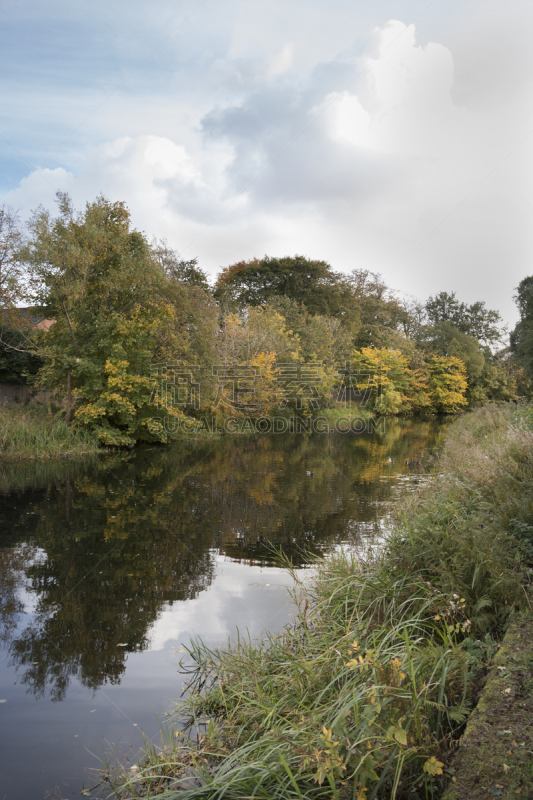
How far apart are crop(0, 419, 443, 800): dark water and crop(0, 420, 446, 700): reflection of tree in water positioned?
21 millimetres

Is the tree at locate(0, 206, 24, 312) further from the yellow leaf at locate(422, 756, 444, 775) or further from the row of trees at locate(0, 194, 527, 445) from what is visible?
the yellow leaf at locate(422, 756, 444, 775)

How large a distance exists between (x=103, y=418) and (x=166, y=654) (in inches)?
511

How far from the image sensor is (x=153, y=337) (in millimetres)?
18188

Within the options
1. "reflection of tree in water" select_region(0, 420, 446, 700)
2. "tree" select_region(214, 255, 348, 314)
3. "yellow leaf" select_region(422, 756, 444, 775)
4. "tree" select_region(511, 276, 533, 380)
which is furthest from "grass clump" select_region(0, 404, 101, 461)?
"tree" select_region(214, 255, 348, 314)

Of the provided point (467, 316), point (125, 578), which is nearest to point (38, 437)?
point (125, 578)

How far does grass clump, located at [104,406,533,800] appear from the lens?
→ 7.23 ft

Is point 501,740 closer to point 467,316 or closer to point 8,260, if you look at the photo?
point 8,260

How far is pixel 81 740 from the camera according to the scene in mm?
3221

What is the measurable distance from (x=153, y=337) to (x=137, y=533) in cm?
1156

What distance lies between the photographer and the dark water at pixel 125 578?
11.1ft

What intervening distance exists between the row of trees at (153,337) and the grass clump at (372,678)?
40.7ft

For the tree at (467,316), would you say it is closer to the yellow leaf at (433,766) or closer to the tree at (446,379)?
the tree at (446,379)

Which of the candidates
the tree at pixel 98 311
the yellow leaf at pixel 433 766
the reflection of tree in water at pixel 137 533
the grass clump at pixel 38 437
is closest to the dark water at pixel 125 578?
the reflection of tree in water at pixel 137 533

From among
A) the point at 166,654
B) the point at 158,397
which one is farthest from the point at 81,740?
the point at 158,397
